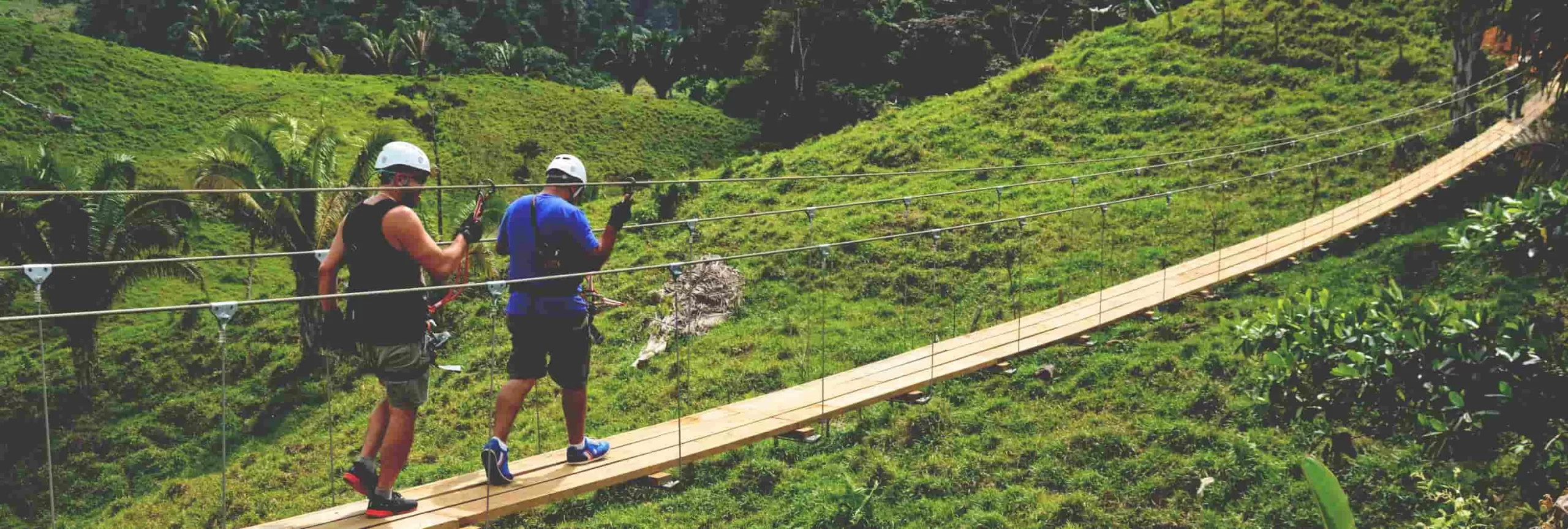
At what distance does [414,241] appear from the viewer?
3906mm

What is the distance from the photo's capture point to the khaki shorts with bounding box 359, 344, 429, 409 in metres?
4.04

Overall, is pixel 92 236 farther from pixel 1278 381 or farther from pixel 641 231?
pixel 1278 381

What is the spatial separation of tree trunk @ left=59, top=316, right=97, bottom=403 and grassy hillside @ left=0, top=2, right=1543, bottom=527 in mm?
618

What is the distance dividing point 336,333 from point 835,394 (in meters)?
3.24

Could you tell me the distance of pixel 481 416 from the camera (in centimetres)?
1155

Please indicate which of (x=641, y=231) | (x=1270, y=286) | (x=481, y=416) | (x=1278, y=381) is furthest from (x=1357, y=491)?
(x=641, y=231)

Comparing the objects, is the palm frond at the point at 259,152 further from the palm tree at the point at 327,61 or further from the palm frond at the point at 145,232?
the palm tree at the point at 327,61

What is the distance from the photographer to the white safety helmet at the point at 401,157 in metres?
3.96

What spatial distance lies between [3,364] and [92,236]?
518cm

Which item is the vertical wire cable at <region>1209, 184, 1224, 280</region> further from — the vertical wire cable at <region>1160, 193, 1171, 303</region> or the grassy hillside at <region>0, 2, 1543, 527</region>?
the vertical wire cable at <region>1160, 193, 1171, 303</region>

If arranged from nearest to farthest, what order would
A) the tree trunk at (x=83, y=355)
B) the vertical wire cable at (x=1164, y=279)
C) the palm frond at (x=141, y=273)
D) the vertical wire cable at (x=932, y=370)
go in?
the vertical wire cable at (x=932, y=370) → the vertical wire cable at (x=1164, y=279) → the palm frond at (x=141, y=273) → the tree trunk at (x=83, y=355)

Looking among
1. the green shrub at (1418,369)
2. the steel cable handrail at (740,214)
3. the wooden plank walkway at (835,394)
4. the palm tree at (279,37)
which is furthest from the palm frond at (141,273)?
the palm tree at (279,37)

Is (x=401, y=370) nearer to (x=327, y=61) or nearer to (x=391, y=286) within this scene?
(x=391, y=286)

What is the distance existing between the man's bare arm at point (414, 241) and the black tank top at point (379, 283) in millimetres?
53
